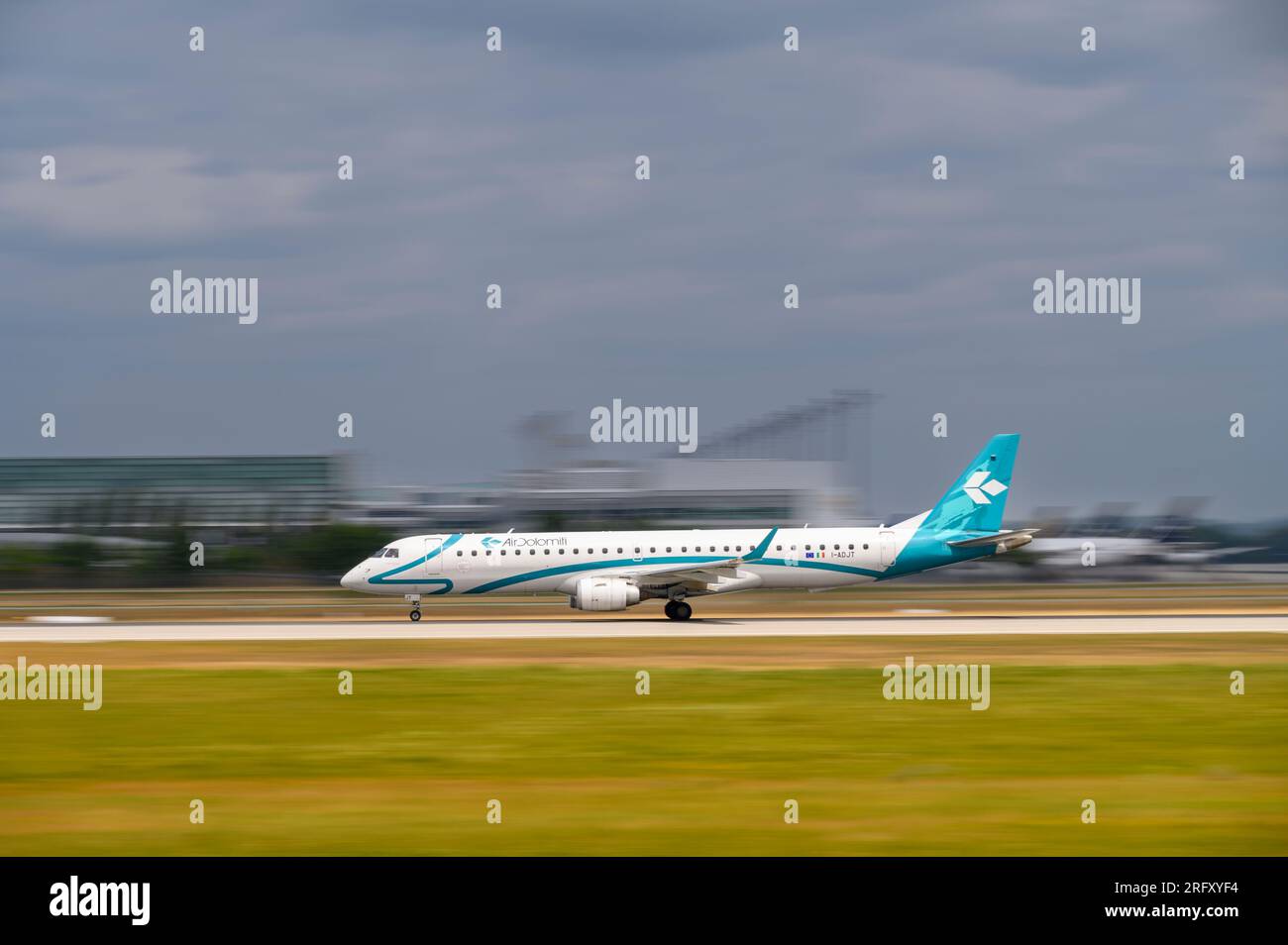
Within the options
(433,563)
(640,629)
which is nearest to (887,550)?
(640,629)

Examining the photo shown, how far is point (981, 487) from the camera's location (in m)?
44.2

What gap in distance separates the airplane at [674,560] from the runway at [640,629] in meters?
1.38

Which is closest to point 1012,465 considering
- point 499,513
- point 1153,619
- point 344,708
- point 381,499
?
point 1153,619

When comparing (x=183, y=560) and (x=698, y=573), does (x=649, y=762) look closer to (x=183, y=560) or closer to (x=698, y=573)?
(x=698, y=573)

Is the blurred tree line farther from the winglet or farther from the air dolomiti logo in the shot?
the air dolomiti logo

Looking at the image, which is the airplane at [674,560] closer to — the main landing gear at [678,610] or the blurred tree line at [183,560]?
the main landing gear at [678,610]

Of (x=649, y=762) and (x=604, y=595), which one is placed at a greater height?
(x=604, y=595)

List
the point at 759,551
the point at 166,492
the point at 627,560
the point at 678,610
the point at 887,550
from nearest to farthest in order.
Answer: the point at 678,610, the point at 627,560, the point at 759,551, the point at 887,550, the point at 166,492

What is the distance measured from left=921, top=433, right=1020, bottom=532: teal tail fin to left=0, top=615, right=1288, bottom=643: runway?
3.94 metres

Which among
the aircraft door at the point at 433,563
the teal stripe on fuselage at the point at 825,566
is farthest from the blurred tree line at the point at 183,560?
the teal stripe on fuselage at the point at 825,566

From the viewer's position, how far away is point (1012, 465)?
4497cm

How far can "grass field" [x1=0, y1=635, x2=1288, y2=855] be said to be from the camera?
12141mm

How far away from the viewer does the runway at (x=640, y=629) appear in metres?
34.3

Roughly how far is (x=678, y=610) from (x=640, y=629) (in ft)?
14.2
